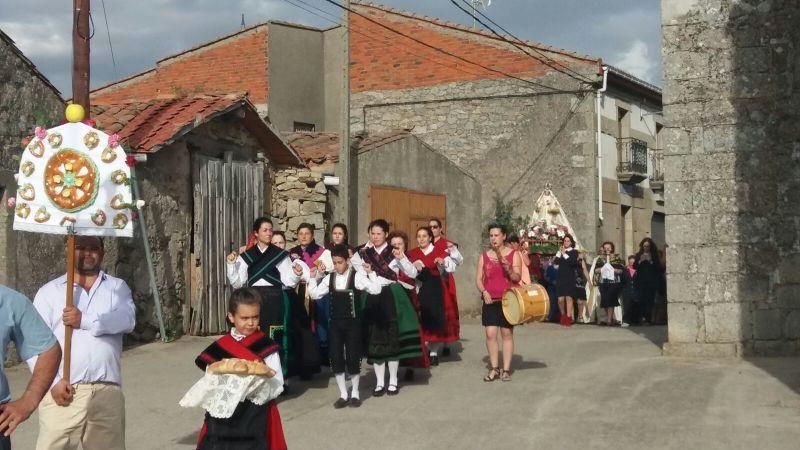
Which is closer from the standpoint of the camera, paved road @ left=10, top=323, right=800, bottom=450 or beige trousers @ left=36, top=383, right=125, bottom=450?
beige trousers @ left=36, top=383, right=125, bottom=450

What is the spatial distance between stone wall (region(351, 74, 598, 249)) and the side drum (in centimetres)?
1592

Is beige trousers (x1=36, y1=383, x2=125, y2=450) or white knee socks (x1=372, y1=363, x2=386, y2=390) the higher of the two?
beige trousers (x1=36, y1=383, x2=125, y2=450)

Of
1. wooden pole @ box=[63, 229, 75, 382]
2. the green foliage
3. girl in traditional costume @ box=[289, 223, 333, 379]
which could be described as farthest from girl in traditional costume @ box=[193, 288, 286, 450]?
the green foliage

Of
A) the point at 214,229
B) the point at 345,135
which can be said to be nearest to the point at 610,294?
the point at 345,135

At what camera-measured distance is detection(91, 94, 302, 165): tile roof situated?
14.3 metres

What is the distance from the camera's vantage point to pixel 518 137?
A: 26.6m

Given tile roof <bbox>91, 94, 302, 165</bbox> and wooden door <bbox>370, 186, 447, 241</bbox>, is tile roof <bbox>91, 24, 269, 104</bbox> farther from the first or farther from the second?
tile roof <bbox>91, 94, 302, 165</bbox>

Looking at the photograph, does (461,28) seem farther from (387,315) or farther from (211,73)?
(387,315)

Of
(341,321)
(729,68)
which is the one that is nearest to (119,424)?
(341,321)

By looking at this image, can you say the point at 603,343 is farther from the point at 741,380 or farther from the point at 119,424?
the point at 119,424

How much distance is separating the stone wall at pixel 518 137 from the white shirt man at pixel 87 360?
2129cm

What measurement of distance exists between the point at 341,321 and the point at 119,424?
4.43 metres

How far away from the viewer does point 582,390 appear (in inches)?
401

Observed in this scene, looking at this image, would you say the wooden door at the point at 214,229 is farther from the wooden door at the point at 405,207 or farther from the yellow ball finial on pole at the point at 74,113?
the yellow ball finial on pole at the point at 74,113
